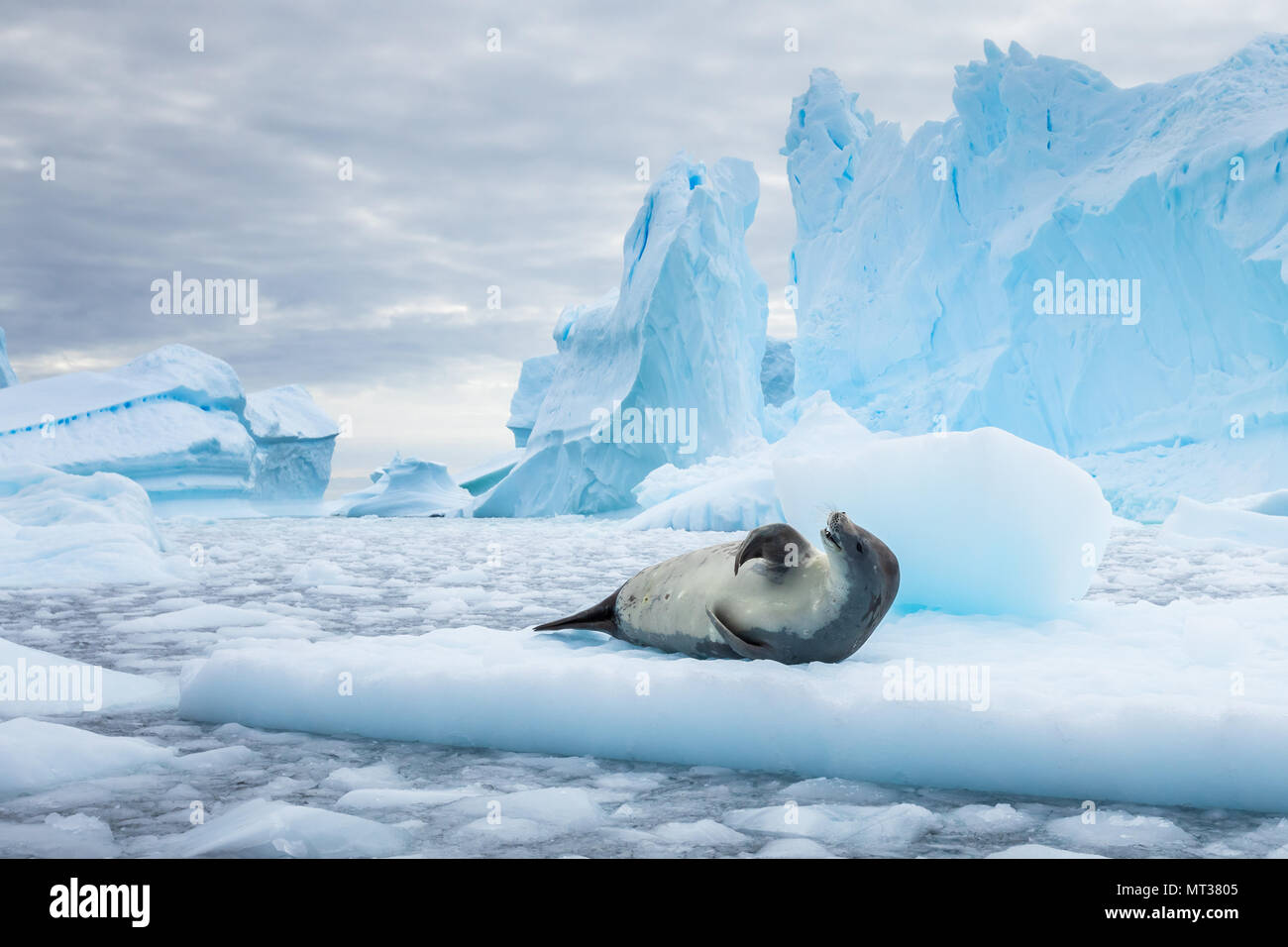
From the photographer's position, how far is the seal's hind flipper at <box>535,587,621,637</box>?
3373 millimetres

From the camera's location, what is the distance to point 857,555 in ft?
8.59

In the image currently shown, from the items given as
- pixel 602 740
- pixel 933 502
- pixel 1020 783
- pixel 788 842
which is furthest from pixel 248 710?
pixel 933 502

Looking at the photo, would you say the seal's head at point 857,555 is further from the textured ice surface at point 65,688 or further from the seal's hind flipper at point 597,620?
the textured ice surface at point 65,688

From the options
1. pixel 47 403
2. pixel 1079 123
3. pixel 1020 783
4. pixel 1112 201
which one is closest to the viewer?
pixel 1020 783

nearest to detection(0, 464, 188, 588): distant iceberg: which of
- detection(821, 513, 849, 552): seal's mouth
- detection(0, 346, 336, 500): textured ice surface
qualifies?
detection(821, 513, 849, 552): seal's mouth

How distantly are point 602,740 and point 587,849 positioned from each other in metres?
0.71

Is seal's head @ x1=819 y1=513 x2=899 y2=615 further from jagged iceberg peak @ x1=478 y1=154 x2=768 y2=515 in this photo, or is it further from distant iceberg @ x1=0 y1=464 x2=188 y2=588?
jagged iceberg peak @ x1=478 y1=154 x2=768 y2=515

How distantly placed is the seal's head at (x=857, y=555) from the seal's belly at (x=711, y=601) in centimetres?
11

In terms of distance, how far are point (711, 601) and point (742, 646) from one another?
0.24 meters

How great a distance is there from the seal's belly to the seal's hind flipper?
0.04m

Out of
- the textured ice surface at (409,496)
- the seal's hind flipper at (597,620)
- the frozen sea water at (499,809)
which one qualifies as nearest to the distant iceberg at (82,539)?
the frozen sea water at (499,809)

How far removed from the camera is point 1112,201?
52.7 feet
